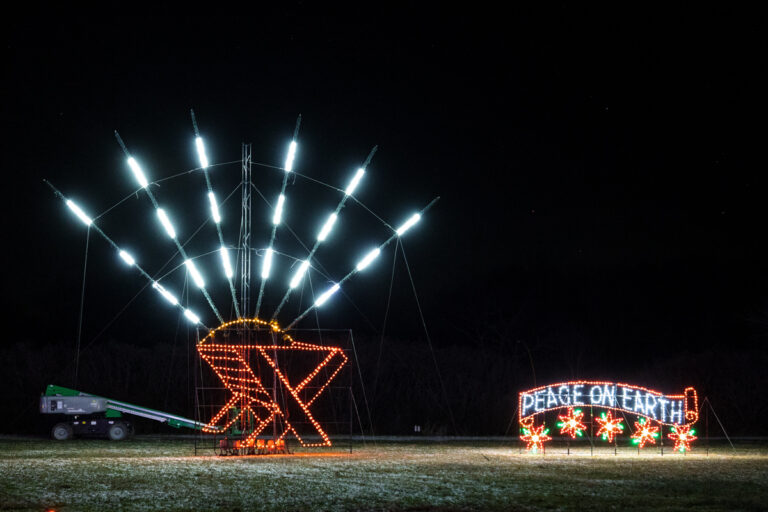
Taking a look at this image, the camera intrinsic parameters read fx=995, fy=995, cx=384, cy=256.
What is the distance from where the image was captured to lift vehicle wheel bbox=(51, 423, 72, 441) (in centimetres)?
3325

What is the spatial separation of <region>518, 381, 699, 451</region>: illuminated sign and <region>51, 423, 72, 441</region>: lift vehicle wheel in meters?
15.5

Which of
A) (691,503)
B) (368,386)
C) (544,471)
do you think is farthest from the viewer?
(368,386)

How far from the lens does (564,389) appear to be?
27.2 m

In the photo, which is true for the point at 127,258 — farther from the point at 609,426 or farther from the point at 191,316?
the point at 609,426

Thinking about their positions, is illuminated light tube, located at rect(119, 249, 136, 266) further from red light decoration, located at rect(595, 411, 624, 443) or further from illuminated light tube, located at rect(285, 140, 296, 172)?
red light decoration, located at rect(595, 411, 624, 443)

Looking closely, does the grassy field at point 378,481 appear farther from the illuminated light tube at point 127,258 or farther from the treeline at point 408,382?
the treeline at point 408,382

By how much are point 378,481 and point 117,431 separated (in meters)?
19.1

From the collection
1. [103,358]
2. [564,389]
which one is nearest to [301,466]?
[564,389]

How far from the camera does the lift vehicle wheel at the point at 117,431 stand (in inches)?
1312

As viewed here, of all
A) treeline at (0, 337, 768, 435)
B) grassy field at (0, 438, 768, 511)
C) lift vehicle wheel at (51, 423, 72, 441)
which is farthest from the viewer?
treeline at (0, 337, 768, 435)

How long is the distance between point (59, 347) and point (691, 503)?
40741 millimetres

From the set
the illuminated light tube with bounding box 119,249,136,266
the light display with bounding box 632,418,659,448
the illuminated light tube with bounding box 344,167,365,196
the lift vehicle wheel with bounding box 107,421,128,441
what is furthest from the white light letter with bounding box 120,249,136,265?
the light display with bounding box 632,418,659,448

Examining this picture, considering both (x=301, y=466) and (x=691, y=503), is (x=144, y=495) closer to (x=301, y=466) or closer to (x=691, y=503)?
(x=301, y=466)

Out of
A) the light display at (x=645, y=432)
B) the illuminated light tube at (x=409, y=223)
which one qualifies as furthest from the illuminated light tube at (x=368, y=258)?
the light display at (x=645, y=432)
